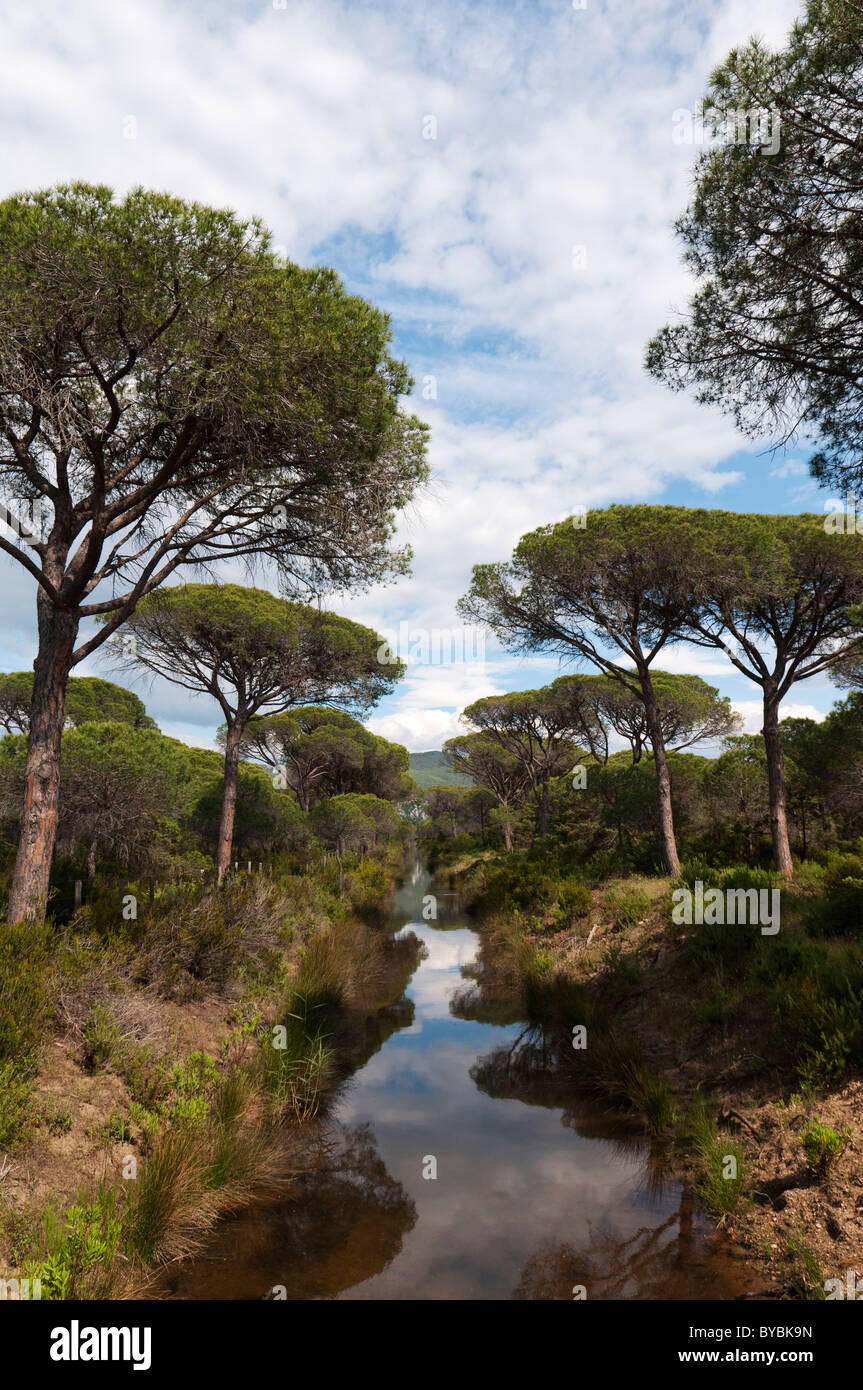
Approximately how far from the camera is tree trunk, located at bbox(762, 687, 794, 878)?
14.8 metres

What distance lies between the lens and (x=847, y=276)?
7.15 metres

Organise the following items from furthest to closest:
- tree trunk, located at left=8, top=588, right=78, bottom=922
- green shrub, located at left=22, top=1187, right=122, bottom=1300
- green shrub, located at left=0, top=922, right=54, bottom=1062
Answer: tree trunk, located at left=8, top=588, right=78, bottom=922, green shrub, located at left=0, top=922, right=54, bottom=1062, green shrub, located at left=22, top=1187, right=122, bottom=1300

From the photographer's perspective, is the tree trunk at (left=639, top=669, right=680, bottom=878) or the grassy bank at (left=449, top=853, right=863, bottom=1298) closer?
the grassy bank at (left=449, top=853, right=863, bottom=1298)

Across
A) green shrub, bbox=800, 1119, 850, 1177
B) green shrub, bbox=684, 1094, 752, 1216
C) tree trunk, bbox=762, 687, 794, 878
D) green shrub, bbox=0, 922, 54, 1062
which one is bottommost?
green shrub, bbox=684, 1094, 752, 1216

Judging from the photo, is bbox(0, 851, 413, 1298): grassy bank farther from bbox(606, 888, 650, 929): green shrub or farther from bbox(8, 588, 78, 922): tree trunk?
bbox(606, 888, 650, 929): green shrub

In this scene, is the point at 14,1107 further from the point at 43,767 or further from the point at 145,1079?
the point at 43,767

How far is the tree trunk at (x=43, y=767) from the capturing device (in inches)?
324

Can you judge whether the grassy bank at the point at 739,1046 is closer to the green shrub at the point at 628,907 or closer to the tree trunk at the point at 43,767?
the green shrub at the point at 628,907

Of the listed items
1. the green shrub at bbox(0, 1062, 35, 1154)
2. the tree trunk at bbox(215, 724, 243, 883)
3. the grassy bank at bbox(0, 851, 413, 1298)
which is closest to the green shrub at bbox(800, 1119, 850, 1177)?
the grassy bank at bbox(0, 851, 413, 1298)

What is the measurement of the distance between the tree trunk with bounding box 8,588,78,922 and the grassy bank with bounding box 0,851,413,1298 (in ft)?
2.77

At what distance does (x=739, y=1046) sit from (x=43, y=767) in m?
9.86

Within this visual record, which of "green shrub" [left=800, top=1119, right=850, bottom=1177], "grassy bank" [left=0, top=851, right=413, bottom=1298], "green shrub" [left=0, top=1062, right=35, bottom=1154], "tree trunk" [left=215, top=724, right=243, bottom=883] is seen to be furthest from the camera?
"tree trunk" [left=215, top=724, right=243, bottom=883]

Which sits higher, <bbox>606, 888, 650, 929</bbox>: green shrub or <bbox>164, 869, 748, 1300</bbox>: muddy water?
<bbox>606, 888, 650, 929</bbox>: green shrub

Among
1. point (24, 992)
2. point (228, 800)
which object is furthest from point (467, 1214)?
point (228, 800)
